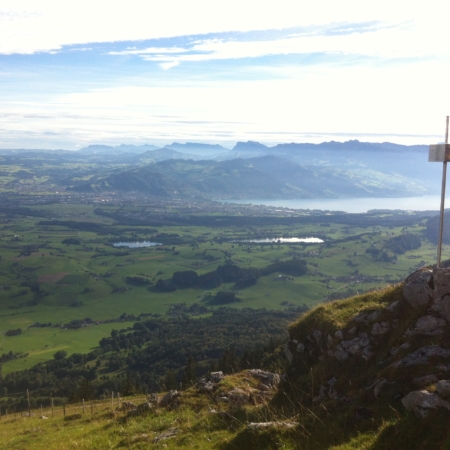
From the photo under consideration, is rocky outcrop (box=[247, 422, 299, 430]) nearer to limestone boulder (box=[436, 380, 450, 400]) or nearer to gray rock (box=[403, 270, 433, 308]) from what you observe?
limestone boulder (box=[436, 380, 450, 400])

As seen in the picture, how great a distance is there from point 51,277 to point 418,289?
5827 inches

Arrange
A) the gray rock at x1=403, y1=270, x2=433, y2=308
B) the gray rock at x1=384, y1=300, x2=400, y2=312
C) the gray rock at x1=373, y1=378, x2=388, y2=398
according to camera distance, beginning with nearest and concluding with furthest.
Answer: the gray rock at x1=373, y1=378, x2=388, y2=398
the gray rock at x1=403, y1=270, x2=433, y2=308
the gray rock at x1=384, y1=300, x2=400, y2=312

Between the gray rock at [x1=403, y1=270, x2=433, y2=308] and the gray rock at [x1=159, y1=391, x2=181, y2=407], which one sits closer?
the gray rock at [x1=403, y1=270, x2=433, y2=308]

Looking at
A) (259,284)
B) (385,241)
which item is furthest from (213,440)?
(385,241)

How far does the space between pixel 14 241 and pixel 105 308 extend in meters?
99.7

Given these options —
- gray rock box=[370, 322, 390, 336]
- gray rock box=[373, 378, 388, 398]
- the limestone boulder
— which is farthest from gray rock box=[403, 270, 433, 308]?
the limestone boulder

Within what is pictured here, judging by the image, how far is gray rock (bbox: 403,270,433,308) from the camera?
13758mm

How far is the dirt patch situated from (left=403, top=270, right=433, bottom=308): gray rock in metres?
144

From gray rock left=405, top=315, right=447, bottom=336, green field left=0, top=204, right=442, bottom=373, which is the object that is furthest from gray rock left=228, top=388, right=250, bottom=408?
green field left=0, top=204, right=442, bottom=373

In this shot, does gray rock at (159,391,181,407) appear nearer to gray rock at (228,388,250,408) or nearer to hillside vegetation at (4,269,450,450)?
hillside vegetation at (4,269,450,450)

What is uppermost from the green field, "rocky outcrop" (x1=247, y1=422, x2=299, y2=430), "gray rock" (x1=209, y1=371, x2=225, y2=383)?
"rocky outcrop" (x1=247, y1=422, x2=299, y2=430)

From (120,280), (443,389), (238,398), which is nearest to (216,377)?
(238,398)

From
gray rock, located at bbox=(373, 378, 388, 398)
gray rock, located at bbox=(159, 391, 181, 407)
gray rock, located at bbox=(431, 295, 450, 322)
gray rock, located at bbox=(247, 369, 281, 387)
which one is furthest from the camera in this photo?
gray rock, located at bbox=(247, 369, 281, 387)

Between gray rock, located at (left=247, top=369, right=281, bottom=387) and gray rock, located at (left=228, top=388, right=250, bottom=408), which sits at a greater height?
gray rock, located at (left=228, top=388, right=250, bottom=408)
